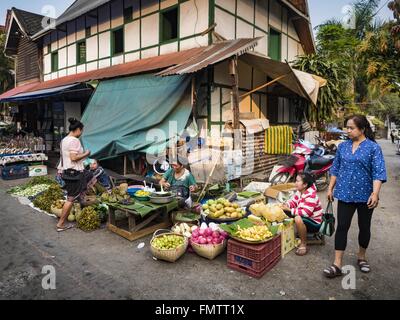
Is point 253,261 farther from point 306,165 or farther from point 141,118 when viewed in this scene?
point 141,118

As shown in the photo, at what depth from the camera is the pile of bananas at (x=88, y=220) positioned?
203 inches

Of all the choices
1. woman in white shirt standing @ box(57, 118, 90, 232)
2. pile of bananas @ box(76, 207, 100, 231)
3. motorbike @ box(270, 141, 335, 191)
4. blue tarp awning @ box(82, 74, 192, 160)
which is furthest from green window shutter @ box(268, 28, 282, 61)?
pile of bananas @ box(76, 207, 100, 231)

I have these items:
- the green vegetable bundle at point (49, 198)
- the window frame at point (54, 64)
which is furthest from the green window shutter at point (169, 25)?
the window frame at point (54, 64)

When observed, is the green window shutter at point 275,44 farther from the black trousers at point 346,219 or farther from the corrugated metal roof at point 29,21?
the corrugated metal roof at point 29,21

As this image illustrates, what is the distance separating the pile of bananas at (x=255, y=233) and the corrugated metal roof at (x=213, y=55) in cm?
374

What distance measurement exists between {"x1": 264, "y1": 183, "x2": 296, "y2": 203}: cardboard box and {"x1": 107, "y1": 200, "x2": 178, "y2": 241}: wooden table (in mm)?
1965

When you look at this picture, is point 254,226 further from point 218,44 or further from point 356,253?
point 218,44

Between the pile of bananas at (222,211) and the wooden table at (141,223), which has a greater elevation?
the pile of bananas at (222,211)

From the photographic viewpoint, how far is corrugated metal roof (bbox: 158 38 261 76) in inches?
254

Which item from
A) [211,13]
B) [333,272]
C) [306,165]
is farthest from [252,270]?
[211,13]

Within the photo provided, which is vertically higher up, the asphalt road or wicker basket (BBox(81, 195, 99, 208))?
wicker basket (BBox(81, 195, 99, 208))

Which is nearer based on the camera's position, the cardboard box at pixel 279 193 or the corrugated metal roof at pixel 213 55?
the cardboard box at pixel 279 193

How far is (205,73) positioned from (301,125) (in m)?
5.79

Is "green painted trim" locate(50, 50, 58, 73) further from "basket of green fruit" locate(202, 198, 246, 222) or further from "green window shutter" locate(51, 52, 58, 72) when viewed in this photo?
"basket of green fruit" locate(202, 198, 246, 222)
